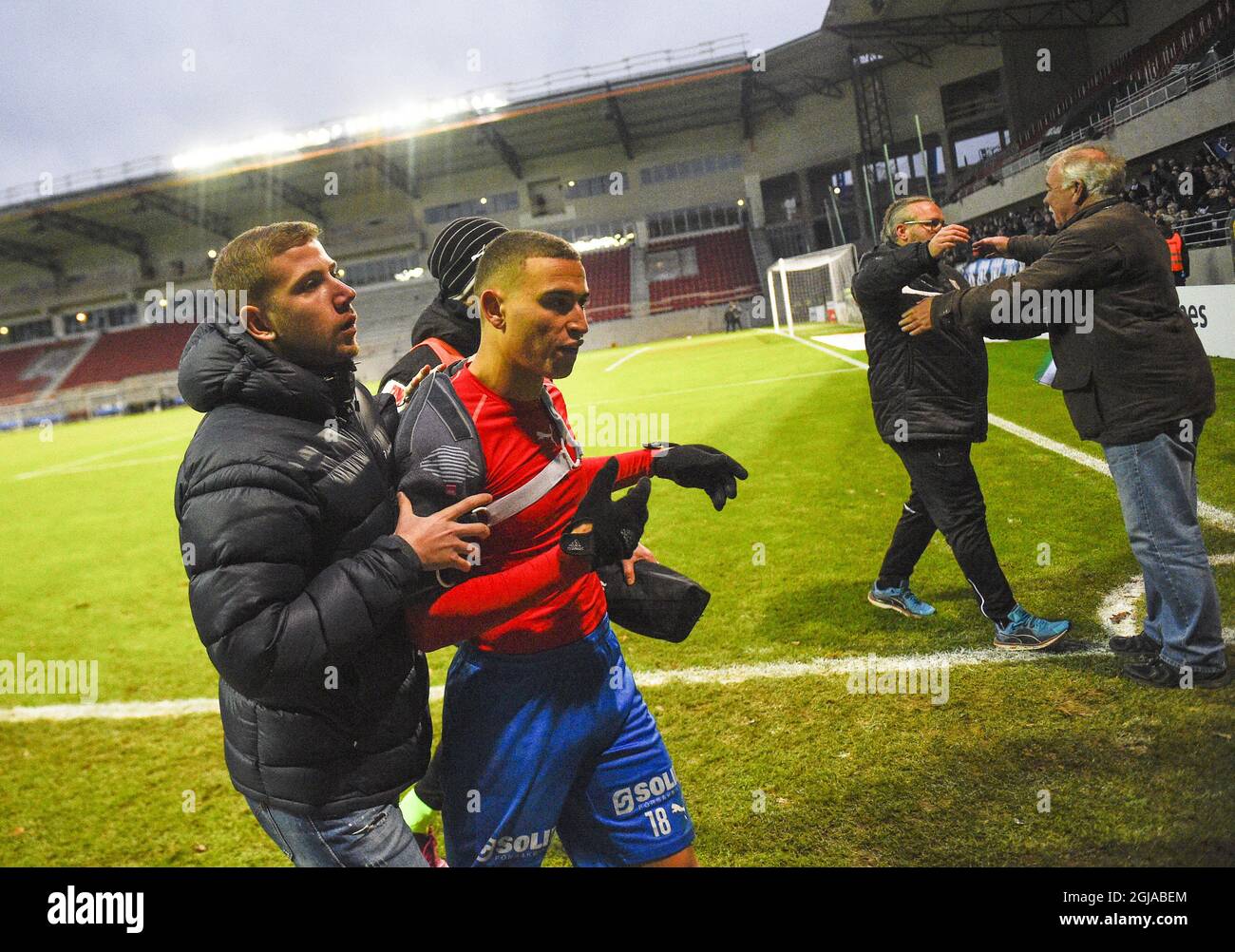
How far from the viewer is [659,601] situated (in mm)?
2117

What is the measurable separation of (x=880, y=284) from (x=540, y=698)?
2498 millimetres

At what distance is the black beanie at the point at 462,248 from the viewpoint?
9.89ft

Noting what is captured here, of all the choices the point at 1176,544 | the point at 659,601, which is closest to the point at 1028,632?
the point at 1176,544

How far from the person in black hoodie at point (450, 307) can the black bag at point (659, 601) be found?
42.5 inches

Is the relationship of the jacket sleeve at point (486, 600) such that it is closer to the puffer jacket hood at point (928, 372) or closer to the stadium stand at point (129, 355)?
the puffer jacket hood at point (928, 372)

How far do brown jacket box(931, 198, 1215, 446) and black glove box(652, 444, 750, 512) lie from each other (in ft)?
5.14

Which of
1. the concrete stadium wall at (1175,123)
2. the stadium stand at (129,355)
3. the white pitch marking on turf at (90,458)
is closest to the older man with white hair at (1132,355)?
the concrete stadium wall at (1175,123)

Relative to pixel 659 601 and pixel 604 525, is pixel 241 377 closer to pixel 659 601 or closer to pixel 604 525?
pixel 604 525

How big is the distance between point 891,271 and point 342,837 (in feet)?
9.67

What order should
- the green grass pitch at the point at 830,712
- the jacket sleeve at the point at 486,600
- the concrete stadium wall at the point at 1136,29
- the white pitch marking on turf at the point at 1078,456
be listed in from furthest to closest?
the concrete stadium wall at the point at 1136,29 → the white pitch marking on turf at the point at 1078,456 → the green grass pitch at the point at 830,712 → the jacket sleeve at the point at 486,600

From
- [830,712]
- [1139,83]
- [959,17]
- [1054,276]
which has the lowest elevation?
[830,712]

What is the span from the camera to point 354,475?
1.67 metres

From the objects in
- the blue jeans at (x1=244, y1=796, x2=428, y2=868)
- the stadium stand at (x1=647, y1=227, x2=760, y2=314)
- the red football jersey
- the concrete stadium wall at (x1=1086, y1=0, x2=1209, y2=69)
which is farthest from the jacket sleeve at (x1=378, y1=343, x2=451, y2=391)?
the stadium stand at (x1=647, y1=227, x2=760, y2=314)
